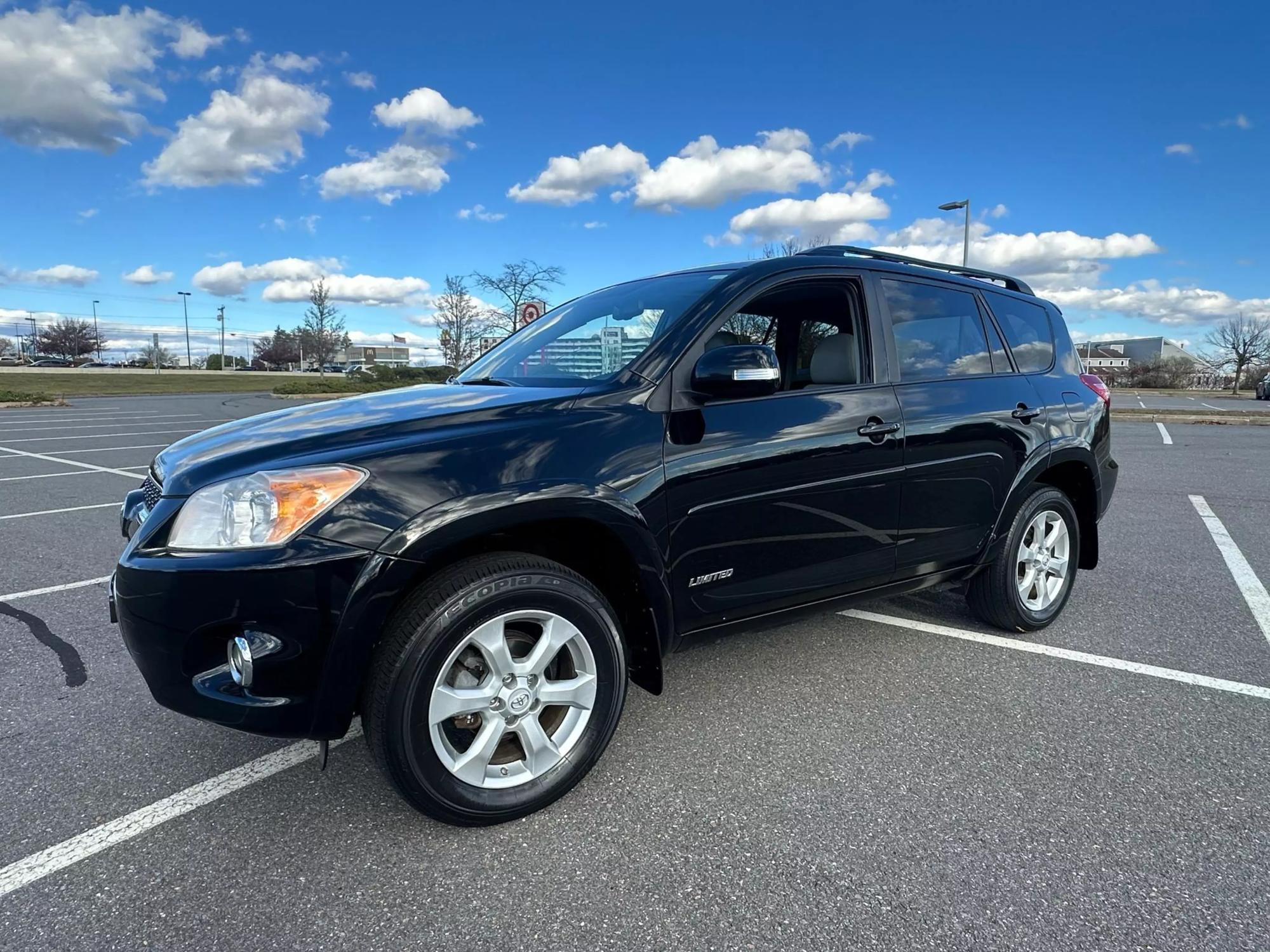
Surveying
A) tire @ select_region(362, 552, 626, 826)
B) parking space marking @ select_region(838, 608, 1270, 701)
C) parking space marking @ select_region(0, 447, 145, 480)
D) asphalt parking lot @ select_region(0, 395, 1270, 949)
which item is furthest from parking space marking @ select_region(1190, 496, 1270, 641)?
parking space marking @ select_region(0, 447, 145, 480)

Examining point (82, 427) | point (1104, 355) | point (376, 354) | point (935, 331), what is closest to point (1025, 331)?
point (935, 331)

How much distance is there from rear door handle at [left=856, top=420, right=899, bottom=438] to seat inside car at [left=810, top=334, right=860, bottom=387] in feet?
0.66

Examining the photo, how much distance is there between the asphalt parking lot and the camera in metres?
1.93

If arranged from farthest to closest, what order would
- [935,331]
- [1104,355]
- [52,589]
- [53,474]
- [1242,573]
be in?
[1104,355], [53,474], [1242,573], [52,589], [935,331]

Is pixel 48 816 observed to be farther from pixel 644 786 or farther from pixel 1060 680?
pixel 1060 680

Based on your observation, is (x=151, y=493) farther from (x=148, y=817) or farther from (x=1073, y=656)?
(x=1073, y=656)

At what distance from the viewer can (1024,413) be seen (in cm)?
371

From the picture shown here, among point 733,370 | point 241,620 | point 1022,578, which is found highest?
point 733,370

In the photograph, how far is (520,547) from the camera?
2479 mm

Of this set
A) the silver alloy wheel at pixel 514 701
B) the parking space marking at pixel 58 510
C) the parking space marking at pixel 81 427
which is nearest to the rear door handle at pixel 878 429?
the silver alloy wheel at pixel 514 701

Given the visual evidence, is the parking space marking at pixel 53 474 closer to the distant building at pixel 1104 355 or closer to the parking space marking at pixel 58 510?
the parking space marking at pixel 58 510

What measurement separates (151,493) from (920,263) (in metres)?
3.32

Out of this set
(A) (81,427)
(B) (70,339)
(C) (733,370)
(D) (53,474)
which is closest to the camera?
(C) (733,370)

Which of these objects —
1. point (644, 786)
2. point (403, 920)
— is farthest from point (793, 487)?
point (403, 920)
